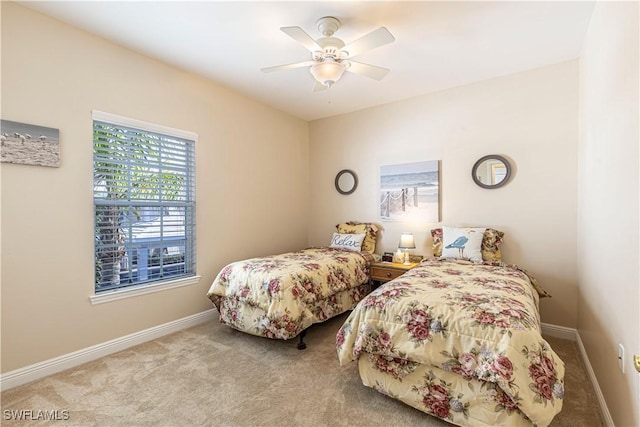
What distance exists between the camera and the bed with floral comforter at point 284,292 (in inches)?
101

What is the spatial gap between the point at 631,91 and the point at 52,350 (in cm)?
402

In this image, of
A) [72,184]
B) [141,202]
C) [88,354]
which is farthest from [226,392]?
[72,184]

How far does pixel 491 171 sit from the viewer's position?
3342 mm

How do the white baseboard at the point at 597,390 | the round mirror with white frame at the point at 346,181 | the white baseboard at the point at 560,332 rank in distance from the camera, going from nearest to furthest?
the white baseboard at the point at 597,390 < the white baseboard at the point at 560,332 < the round mirror with white frame at the point at 346,181

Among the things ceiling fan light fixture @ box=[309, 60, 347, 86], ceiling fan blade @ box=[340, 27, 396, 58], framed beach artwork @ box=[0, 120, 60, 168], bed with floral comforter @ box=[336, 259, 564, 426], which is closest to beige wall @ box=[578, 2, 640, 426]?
bed with floral comforter @ box=[336, 259, 564, 426]

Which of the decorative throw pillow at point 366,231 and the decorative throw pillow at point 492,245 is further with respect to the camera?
the decorative throw pillow at point 366,231

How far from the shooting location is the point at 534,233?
3.13m

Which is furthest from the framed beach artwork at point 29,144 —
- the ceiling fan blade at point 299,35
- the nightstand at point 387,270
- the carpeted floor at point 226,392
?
the nightstand at point 387,270


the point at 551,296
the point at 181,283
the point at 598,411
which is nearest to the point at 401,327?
the point at 598,411

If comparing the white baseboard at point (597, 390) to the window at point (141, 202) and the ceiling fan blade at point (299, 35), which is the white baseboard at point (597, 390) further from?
the window at point (141, 202)

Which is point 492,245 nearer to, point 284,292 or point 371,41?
point 284,292

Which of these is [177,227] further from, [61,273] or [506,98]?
[506,98]

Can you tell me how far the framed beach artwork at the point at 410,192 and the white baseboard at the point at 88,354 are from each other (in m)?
2.71

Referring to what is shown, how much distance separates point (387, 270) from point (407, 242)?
0.43 metres
